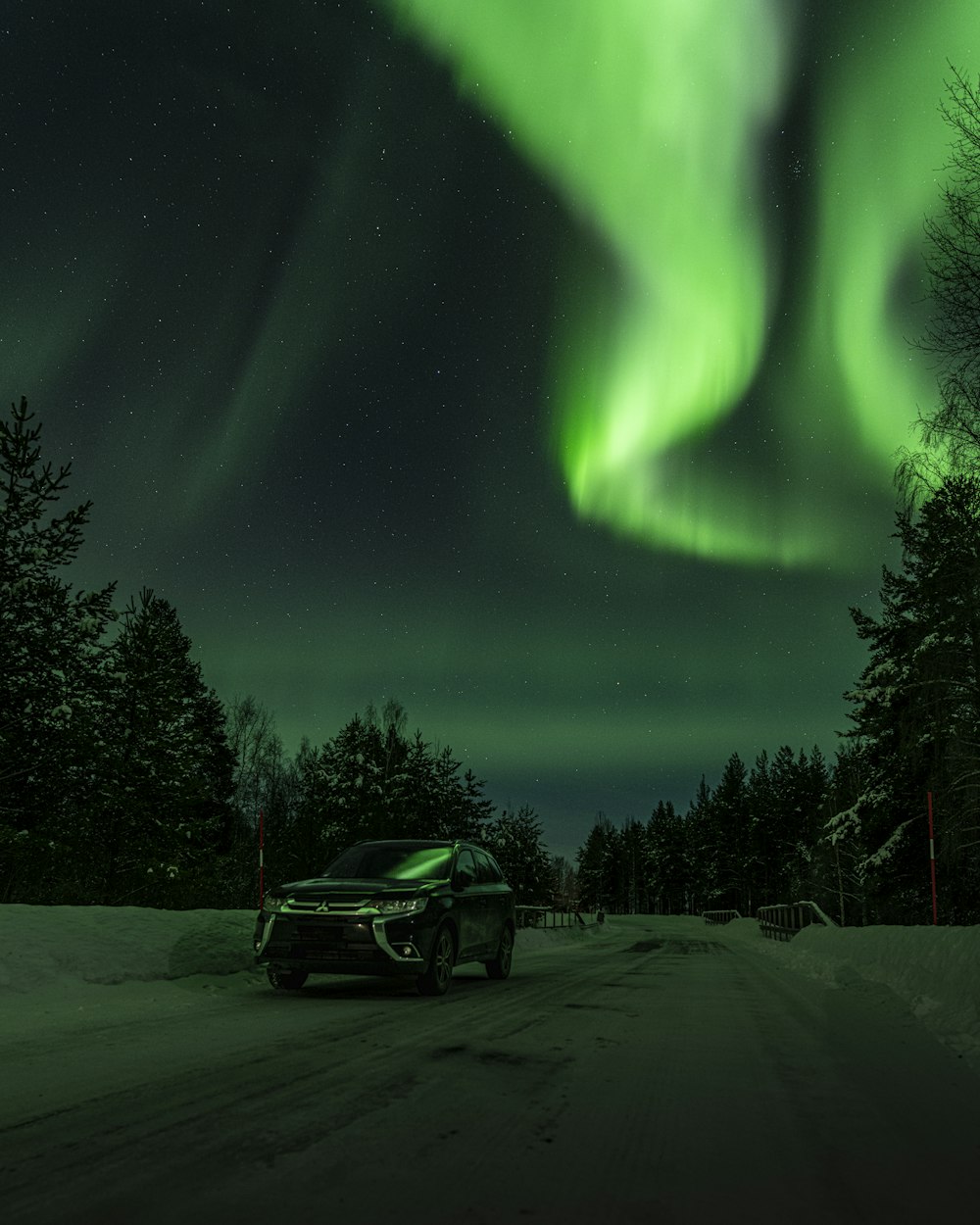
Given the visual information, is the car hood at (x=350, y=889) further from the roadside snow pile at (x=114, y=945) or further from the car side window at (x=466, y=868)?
the roadside snow pile at (x=114, y=945)

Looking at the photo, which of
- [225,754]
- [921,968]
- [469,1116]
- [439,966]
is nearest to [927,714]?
[921,968]

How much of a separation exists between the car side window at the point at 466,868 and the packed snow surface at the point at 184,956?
297 cm

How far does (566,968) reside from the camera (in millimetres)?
17344

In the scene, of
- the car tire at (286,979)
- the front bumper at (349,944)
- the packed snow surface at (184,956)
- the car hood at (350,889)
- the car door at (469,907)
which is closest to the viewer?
the packed snow surface at (184,956)

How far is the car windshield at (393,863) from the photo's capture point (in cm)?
1241

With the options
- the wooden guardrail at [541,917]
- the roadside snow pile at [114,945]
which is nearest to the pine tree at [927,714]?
the roadside snow pile at [114,945]

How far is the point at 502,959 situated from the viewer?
1449cm

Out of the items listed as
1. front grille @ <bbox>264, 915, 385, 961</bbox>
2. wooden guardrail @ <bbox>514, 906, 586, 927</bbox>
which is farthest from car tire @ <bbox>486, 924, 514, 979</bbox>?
wooden guardrail @ <bbox>514, 906, 586, 927</bbox>

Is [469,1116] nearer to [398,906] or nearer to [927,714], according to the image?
[398,906]

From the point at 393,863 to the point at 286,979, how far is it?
5.99 feet

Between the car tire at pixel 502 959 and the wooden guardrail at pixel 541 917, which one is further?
the wooden guardrail at pixel 541 917

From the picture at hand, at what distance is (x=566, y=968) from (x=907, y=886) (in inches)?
897

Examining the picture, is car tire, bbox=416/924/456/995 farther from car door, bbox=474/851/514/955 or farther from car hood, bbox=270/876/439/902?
car door, bbox=474/851/514/955

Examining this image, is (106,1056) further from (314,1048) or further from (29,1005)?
(29,1005)
